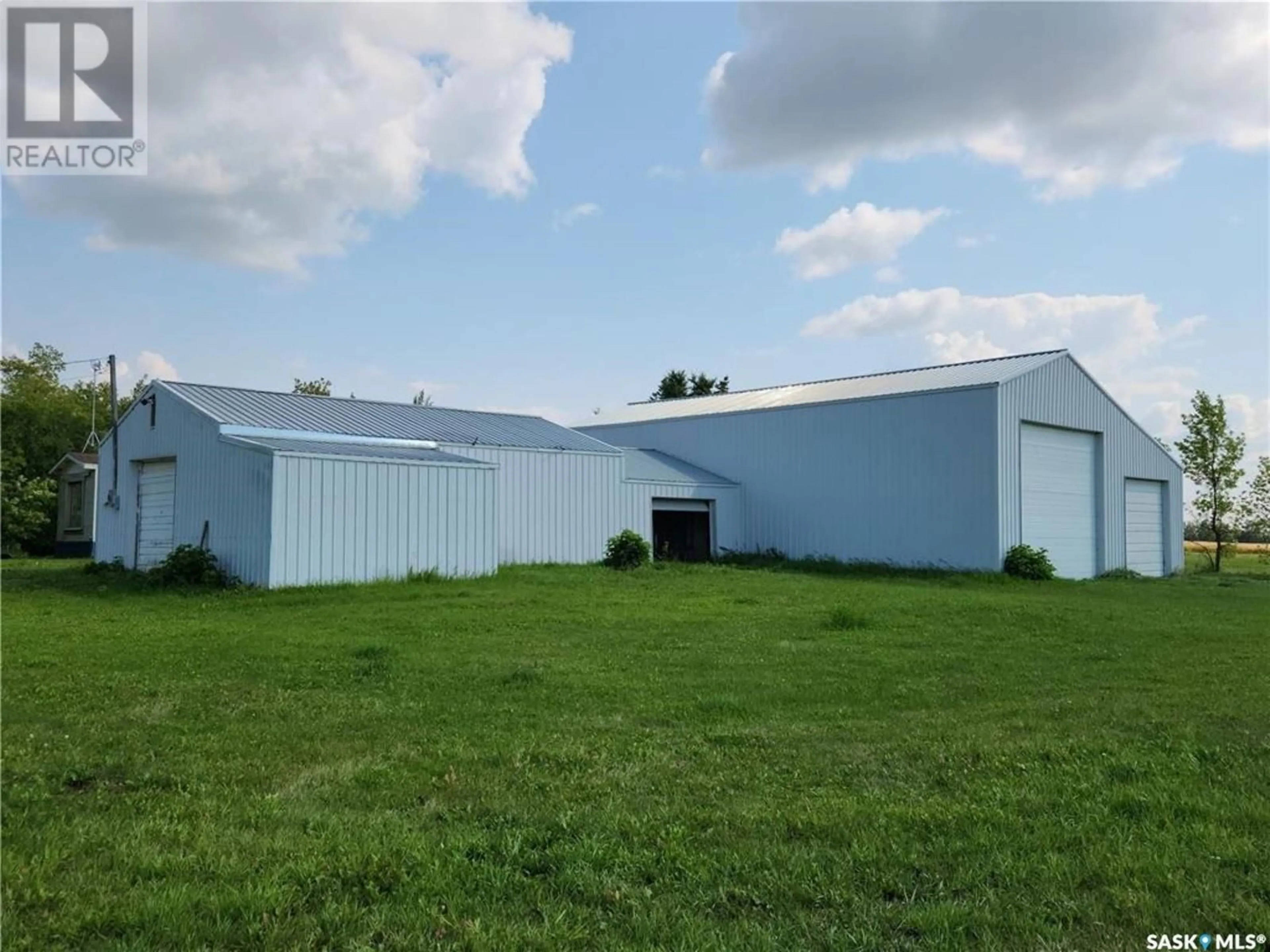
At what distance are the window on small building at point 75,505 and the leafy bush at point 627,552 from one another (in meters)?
24.9

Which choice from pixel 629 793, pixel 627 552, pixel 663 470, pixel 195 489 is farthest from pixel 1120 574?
pixel 629 793

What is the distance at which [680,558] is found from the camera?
3066 cm

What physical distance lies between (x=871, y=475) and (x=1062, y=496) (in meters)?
5.21

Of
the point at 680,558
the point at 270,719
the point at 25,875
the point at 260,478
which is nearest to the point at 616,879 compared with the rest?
the point at 25,875

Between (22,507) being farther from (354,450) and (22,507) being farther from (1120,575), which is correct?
(1120,575)

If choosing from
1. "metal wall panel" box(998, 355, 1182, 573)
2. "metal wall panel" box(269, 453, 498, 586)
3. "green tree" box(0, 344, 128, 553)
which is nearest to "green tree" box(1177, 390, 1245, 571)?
"metal wall panel" box(998, 355, 1182, 573)

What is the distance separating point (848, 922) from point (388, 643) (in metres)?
7.98

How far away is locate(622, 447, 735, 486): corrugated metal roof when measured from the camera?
28.1 metres

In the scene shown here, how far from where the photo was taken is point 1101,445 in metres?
27.5

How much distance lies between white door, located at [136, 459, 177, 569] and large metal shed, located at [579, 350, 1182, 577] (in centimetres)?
1612

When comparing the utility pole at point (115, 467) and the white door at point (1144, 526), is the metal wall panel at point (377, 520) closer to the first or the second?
the utility pole at point (115, 467)

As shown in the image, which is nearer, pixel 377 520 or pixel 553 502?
pixel 377 520

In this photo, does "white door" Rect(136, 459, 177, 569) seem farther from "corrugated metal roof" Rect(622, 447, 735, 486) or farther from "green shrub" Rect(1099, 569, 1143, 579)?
"green shrub" Rect(1099, 569, 1143, 579)

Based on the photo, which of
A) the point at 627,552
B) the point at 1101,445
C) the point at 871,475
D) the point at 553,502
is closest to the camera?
the point at 627,552
